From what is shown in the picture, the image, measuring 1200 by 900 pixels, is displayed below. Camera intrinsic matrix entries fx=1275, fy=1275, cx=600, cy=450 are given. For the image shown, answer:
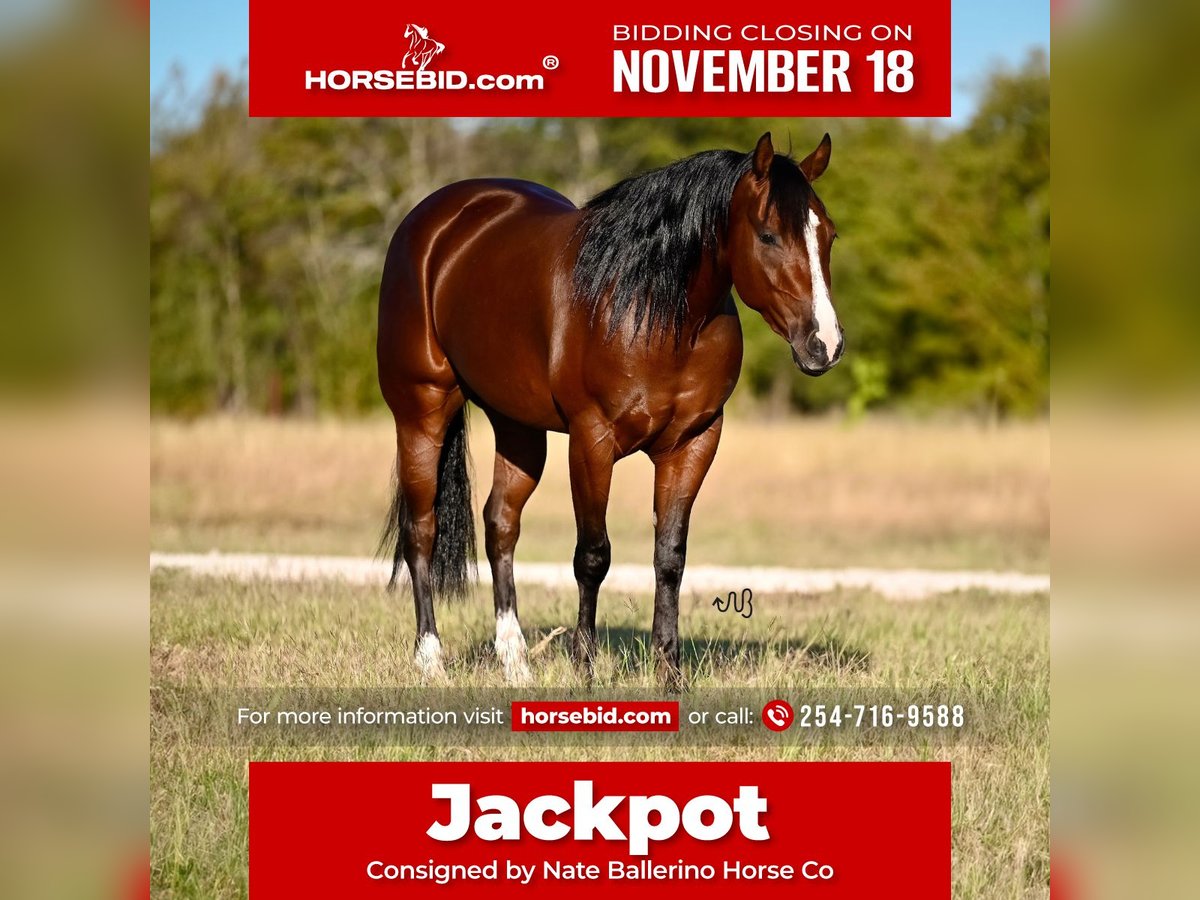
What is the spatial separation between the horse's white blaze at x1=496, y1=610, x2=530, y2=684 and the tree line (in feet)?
47.2

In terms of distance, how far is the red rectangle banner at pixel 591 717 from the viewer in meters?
4.45

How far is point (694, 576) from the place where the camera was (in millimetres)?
11438

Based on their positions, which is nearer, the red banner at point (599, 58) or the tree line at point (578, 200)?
the red banner at point (599, 58)

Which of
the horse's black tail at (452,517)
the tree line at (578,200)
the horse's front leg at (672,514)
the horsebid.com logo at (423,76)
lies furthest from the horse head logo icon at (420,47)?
the tree line at (578,200)

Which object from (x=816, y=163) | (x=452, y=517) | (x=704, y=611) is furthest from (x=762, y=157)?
(x=704, y=611)

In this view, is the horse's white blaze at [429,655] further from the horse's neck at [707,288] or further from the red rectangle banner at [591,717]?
the horse's neck at [707,288]

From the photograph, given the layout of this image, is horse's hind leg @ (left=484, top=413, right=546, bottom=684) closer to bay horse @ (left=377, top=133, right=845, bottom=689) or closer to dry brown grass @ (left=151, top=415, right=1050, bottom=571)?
bay horse @ (left=377, top=133, right=845, bottom=689)

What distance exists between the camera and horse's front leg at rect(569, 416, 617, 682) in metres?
5.88

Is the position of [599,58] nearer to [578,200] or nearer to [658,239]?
[658,239]

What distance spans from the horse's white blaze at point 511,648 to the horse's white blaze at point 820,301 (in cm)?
242
